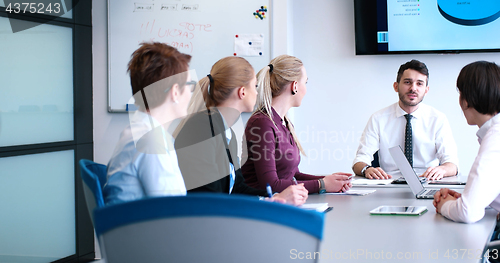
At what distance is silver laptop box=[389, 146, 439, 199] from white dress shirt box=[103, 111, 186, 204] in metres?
1.03

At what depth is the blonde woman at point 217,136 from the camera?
4.83 feet

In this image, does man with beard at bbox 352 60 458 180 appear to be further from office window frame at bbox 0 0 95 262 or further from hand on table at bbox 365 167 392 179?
office window frame at bbox 0 0 95 262

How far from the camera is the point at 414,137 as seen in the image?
2.88 meters

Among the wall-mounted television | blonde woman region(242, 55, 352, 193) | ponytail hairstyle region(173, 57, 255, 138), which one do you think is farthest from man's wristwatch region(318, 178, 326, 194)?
the wall-mounted television

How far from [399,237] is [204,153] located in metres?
0.69

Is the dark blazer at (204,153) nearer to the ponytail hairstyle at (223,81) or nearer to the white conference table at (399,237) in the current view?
the ponytail hairstyle at (223,81)

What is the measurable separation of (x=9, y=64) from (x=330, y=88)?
2491mm

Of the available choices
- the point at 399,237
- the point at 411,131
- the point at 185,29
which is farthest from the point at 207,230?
the point at 185,29

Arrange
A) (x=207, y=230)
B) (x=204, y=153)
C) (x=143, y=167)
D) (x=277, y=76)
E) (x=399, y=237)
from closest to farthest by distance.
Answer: (x=207, y=230) → (x=143, y=167) → (x=399, y=237) → (x=204, y=153) → (x=277, y=76)

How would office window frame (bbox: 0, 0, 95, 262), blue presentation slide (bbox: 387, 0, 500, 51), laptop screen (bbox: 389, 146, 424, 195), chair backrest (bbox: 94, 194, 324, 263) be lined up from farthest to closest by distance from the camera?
1. blue presentation slide (bbox: 387, 0, 500, 51)
2. office window frame (bbox: 0, 0, 95, 262)
3. laptop screen (bbox: 389, 146, 424, 195)
4. chair backrest (bbox: 94, 194, 324, 263)

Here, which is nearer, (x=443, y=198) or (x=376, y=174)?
(x=443, y=198)

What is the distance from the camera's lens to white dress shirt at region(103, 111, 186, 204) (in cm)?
104

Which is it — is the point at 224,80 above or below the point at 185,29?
below

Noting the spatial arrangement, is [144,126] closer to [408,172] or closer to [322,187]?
[322,187]
